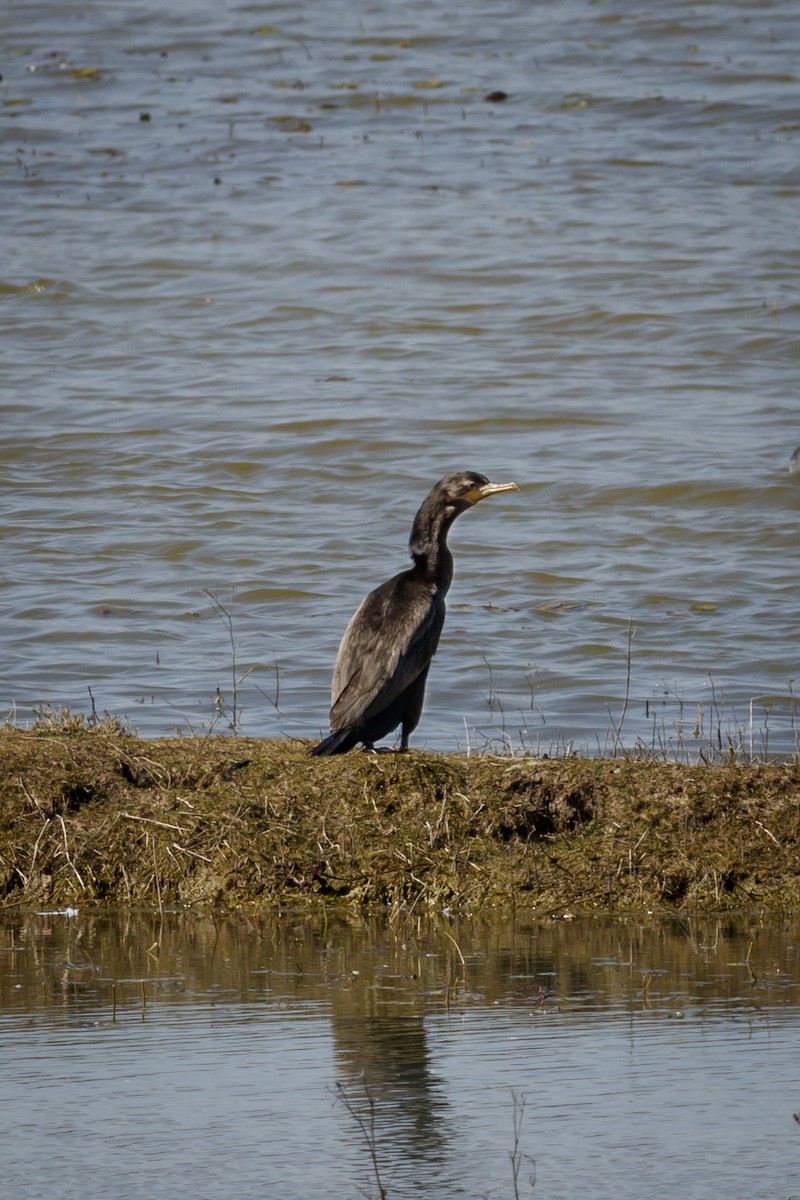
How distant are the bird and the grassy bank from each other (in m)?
0.34

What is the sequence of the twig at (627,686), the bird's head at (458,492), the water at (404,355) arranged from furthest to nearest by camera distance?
the water at (404,355) < the twig at (627,686) < the bird's head at (458,492)

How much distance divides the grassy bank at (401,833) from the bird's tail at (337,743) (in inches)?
5.2

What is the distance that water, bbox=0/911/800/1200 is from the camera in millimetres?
3777

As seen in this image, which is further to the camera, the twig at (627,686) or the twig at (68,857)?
the twig at (627,686)

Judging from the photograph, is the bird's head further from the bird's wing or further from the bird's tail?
the bird's tail

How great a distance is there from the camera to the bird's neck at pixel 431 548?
7.12m

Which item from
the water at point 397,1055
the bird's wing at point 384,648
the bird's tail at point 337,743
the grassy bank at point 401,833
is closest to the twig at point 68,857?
the grassy bank at point 401,833

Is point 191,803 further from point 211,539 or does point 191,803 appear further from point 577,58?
point 577,58

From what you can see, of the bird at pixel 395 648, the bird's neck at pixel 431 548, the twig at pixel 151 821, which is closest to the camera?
the twig at pixel 151 821

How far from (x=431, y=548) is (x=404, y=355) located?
10.9m

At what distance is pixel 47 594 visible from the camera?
36.9ft

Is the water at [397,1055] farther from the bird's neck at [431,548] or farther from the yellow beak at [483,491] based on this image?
the yellow beak at [483,491]

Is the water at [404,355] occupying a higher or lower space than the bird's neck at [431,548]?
higher

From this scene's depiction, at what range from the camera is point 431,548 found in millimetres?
7121
